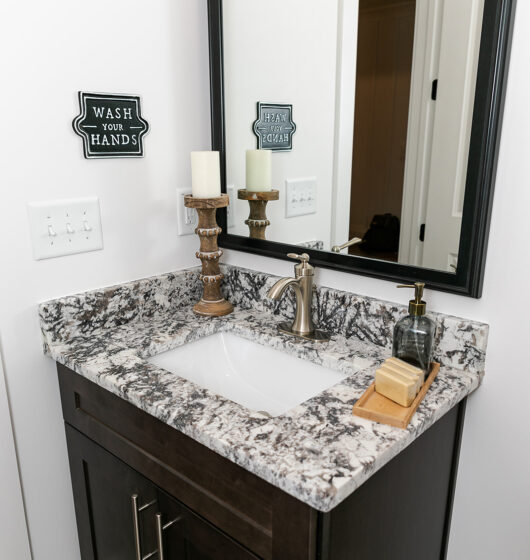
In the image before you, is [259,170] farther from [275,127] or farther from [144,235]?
[144,235]

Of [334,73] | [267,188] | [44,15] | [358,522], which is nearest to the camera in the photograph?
[358,522]

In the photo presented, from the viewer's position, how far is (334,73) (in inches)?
42.2

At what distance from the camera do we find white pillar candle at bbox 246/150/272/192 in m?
1.21

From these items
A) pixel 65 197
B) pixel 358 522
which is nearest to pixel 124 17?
pixel 65 197

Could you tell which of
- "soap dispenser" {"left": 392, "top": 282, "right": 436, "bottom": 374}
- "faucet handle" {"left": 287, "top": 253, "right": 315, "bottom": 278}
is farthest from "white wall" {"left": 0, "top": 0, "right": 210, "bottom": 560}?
"soap dispenser" {"left": 392, "top": 282, "right": 436, "bottom": 374}

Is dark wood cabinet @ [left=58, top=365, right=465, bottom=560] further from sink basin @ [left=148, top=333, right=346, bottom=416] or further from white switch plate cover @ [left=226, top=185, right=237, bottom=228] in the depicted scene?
white switch plate cover @ [left=226, top=185, right=237, bottom=228]

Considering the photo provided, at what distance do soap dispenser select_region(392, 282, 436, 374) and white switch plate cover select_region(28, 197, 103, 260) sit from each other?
2.20ft

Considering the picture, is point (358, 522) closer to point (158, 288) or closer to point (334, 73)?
point (158, 288)

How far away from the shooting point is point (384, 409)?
31.0 inches

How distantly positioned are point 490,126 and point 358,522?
646 millimetres

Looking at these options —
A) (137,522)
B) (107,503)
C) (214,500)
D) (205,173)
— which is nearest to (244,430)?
Result: (214,500)

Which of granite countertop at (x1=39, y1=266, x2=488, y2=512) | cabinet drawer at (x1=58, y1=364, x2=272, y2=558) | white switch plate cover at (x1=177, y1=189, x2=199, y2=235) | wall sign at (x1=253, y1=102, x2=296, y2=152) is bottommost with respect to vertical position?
cabinet drawer at (x1=58, y1=364, x2=272, y2=558)

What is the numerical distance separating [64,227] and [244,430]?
0.60 metres

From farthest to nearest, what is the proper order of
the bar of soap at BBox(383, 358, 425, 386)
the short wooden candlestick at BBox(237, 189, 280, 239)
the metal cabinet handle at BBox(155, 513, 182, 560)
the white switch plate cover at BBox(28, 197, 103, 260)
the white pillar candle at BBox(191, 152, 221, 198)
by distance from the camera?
the short wooden candlestick at BBox(237, 189, 280, 239)
the white pillar candle at BBox(191, 152, 221, 198)
the white switch plate cover at BBox(28, 197, 103, 260)
the metal cabinet handle at BBox(155, 513, 182, 560)
the bar of soap at BBox(383, 358, 425, 386)
